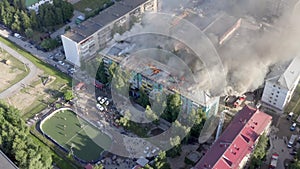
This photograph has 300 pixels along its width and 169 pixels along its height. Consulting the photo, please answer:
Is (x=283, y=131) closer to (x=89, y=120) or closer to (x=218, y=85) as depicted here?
(x=218, y=85)

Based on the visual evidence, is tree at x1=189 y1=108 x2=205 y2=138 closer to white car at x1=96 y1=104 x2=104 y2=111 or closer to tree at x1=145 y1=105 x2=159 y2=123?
tree at x1=145 y1=105 x2=159 y2=123

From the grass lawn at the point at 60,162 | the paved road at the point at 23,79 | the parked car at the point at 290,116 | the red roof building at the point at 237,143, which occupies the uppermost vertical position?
the red roof building at the point at 237,143

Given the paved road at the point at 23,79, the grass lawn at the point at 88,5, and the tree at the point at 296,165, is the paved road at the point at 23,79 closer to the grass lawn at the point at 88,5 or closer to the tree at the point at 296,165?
the grass lawn at the point at 88,5

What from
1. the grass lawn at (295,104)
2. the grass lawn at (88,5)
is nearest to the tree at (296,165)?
the grass lawn at (295,104)

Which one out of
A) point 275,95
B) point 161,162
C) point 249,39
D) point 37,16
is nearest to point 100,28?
→ point 37,16

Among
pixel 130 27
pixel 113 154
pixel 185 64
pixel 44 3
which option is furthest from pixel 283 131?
pixel 44 3

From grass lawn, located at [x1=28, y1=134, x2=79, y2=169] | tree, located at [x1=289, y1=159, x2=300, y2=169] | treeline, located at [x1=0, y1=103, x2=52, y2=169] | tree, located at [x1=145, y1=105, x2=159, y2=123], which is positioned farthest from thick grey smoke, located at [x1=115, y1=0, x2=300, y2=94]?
treeline, located at [x1=0, y1=103, x2=52, y2=169]
